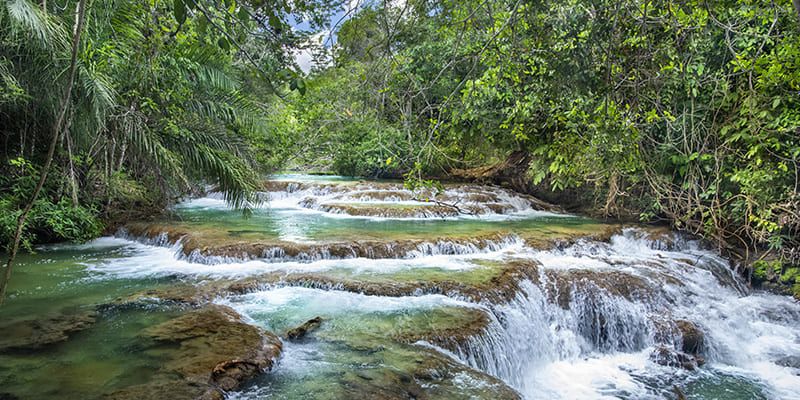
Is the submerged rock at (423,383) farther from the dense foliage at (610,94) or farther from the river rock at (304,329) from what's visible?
the dense foliage at (610,94)

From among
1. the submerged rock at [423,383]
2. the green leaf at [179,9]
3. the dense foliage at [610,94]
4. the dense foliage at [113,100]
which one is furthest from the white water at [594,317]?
the green leaf at [179,9]

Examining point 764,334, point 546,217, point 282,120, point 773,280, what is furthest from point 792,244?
point 282,120

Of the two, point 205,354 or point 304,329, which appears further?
point 304,329

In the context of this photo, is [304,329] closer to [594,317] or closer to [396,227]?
[594,317]

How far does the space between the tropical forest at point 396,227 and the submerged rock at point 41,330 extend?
0.03 metres

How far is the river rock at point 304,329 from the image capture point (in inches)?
186

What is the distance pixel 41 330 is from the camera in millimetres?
4551

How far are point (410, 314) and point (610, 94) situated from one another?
313 cm

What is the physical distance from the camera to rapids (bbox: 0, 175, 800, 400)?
12.6ft

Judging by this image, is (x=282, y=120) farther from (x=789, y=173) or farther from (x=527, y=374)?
(x=789, y=173)

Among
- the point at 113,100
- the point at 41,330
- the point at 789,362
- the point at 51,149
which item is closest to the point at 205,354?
the point at 41,330

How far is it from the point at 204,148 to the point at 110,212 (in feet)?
18.6

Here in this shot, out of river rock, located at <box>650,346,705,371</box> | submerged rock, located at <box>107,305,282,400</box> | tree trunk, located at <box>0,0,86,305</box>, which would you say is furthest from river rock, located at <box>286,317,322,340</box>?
river rock, located at <box>650,346,705,371</box>

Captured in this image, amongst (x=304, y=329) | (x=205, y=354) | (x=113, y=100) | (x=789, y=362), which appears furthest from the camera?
(x=789, y=362)
